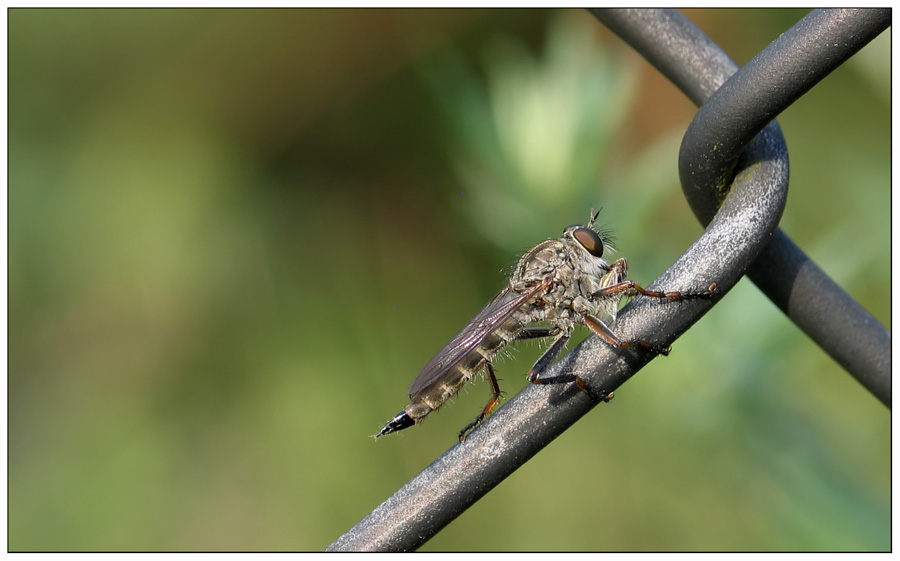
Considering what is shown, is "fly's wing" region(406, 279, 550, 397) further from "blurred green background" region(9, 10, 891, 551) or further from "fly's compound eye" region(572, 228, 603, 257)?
"blurred green background" region(9, 10, 891, 551)

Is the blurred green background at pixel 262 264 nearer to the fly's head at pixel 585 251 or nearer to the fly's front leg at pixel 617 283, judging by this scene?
the fly's head at pixel 585 251

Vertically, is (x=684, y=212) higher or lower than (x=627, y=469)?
higher

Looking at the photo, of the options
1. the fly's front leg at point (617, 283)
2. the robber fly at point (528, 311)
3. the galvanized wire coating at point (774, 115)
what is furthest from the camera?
the robber fly at point (528, 311)

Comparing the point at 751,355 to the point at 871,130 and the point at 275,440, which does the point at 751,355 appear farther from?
the point at 275,440

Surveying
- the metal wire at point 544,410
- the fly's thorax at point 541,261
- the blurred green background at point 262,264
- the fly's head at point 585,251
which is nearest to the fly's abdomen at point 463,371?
the fly's thorax at point 541,261

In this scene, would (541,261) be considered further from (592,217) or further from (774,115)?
(774,115)

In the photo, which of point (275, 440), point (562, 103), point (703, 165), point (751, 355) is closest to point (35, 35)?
point (275, 440)

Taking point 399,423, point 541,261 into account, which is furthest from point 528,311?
point 399,423
